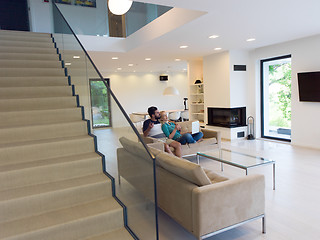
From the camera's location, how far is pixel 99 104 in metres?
3.35

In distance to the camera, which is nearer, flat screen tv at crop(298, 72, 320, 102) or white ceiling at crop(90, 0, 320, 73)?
white ceiling at crop(90, 0, 320, 73)

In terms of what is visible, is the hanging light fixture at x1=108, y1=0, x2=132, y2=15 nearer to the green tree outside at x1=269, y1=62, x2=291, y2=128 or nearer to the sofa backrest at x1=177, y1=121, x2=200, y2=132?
the sofa backrest at x1=177, y1=121, x2=200, y2=132

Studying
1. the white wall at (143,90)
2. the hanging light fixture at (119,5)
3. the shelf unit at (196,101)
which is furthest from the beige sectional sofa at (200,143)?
the white wall at (143,90)

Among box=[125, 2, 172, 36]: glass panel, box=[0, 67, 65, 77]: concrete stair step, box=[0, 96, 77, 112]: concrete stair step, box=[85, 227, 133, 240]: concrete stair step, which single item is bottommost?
box=[85, 227, 133, 240]: concrete stair step

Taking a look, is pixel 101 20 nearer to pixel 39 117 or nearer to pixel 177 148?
pixel 177 148

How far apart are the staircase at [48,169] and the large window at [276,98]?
6.02m

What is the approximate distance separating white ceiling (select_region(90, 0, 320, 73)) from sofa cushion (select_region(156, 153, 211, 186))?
2315 mm

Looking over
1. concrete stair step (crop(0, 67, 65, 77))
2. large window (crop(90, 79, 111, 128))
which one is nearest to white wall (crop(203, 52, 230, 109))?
concrete stair step (crop(0, 67, 65, 77))

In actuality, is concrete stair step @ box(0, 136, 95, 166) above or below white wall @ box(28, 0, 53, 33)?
below

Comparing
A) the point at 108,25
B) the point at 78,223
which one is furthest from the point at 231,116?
the point at 78,223

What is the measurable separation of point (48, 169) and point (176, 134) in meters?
3.17

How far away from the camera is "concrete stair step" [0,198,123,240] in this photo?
2.14 metres

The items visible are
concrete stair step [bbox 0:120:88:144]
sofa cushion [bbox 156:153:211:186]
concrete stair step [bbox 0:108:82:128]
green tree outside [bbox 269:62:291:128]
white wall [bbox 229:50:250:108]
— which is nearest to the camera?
sofa cushion [bbox 156:153:211:186]

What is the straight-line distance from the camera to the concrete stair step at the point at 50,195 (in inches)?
91.5
